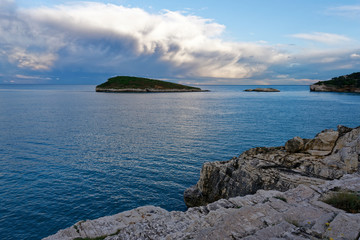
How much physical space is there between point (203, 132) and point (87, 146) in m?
23.9

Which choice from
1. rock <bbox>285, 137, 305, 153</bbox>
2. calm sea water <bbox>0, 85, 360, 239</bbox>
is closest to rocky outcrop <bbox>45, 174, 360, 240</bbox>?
rock <bbox>285, 137, 305, 153</bbox>

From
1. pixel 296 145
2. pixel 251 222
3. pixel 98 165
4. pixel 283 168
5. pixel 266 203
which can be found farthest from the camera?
pixel 98 165

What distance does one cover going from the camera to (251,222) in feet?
33.9

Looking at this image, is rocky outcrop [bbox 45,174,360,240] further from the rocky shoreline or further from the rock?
the rock

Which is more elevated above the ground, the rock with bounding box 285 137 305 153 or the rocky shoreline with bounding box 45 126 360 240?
the rock with bounding box 285 137 305 153

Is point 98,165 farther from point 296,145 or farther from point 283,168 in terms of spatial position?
point 296,145

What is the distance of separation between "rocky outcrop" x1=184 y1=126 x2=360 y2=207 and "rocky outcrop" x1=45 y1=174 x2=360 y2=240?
2.12 meters

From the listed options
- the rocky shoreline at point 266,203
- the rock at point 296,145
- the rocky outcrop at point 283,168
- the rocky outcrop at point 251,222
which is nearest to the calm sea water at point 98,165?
the rocky outcrop at point 283,168

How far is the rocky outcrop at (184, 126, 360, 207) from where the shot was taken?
18266 millimetres

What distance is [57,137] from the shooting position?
4503cm

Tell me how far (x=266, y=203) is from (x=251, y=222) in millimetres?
2537

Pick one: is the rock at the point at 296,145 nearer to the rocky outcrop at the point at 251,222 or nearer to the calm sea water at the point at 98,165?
the rocky outcrop at the point at 251,222

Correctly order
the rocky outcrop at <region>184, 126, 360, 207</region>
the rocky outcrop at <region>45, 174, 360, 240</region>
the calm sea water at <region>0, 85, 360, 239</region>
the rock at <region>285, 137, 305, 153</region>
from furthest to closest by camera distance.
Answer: the rock at <region>285, 137, 305, 153</region> → the calm sea water at <region>0, 85, 360, 239</region> → the rocky outcrop at <region>184, 126, 360, 207</region> → the rocky outcrop at <region>45, 174, 360, 240</region>

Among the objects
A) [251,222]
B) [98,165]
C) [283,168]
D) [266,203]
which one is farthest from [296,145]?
[98,165]
